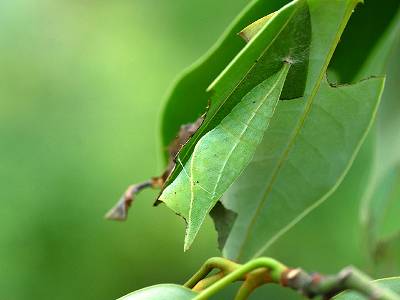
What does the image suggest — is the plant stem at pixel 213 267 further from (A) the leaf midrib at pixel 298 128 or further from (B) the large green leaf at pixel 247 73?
(A) the leaf midrib at pixel 298 128

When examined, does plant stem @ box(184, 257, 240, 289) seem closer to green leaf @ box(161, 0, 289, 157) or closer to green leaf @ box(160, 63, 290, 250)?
green leaf @ box(160, 63, 290, 250)

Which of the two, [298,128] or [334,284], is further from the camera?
[298,128]

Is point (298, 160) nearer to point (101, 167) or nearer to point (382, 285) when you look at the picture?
point (382, 285)

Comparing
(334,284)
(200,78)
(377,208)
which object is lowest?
(377,208)

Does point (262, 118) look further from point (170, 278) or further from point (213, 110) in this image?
point (170, 278)

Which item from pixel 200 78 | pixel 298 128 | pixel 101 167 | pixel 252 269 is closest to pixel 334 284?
pixel 252 269

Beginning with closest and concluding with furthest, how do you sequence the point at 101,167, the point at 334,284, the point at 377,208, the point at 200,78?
the point at 334,284
the point at 200,78
the point at 377,208
the point at 101,167

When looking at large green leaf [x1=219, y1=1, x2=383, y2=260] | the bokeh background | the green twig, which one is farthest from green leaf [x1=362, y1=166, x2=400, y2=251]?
the bokeh background

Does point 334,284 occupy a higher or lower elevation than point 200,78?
lower
